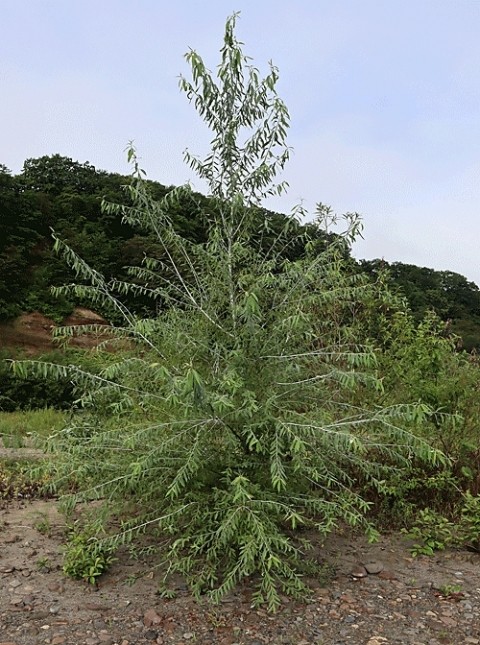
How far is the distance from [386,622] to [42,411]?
6463 mm

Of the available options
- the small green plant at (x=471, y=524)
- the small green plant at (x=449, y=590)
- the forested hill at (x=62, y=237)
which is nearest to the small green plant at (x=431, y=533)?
the small green plant at (x=471, y=524)

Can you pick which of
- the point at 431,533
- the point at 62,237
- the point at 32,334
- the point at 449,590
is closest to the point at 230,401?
the point at 449,590

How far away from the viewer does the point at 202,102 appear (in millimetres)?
3002

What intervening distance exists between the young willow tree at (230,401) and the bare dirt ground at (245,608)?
136mm

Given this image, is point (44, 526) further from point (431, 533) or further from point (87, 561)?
point (431, 533)

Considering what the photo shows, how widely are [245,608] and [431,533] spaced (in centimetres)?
135

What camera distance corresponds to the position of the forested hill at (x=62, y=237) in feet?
31.0

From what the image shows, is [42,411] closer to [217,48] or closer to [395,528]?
[395,528]

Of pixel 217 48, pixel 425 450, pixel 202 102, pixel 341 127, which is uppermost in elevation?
pixel 341 127

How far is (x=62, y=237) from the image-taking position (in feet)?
37.7

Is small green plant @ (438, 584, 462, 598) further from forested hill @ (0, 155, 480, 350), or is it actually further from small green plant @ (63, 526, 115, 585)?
forested hill @ (0, 155, 480, 350)

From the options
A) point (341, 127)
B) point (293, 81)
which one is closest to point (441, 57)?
point (341, 127)

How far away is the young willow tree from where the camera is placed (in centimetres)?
260

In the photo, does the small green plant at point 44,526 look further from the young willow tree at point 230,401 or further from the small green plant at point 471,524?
the small green plant at point 471,524
